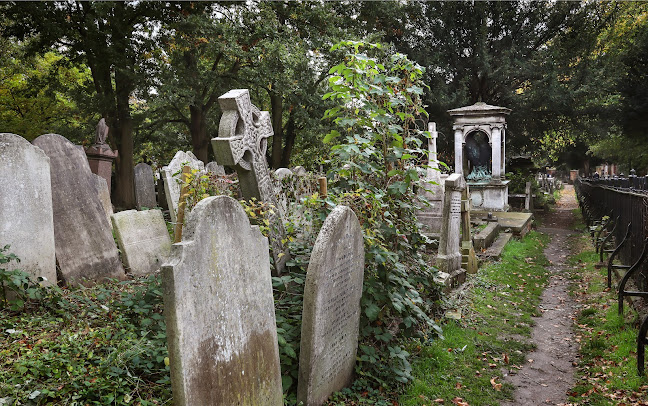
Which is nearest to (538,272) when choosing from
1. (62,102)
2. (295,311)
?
(295,311)

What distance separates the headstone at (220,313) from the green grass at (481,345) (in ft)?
4.68

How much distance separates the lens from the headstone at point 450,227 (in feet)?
24.2

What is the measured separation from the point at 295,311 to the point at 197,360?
5.17ft

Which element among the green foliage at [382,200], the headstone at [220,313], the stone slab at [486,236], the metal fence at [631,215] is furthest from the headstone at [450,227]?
the headstone at [220,313]

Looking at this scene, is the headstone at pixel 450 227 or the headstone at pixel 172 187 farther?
the headstone at pixel 172 187

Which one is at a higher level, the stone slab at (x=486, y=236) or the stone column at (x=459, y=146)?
the stone column at (x=459, y=146)

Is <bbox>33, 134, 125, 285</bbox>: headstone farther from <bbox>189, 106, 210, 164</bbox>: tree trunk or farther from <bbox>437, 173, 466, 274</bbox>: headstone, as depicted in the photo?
<bbox>189, 106, 210, 164</bbox>: tree trunk

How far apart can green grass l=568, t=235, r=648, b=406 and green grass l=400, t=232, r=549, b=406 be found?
0.58 metres

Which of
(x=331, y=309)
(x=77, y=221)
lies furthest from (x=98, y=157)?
(x=331, y=309)

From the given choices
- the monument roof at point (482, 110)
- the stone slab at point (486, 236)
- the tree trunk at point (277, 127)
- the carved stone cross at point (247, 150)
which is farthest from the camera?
the tree trunk at point (277, 127)

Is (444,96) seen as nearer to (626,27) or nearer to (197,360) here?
(626,27)

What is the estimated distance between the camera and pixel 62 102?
60.4ft

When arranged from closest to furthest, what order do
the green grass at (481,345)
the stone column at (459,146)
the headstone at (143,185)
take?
the green grass at (481,345) → the headstone at (143,185) → the stone column at (459,146)

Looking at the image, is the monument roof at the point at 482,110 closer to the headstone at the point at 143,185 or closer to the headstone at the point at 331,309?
the headstone at the point at 143,185
